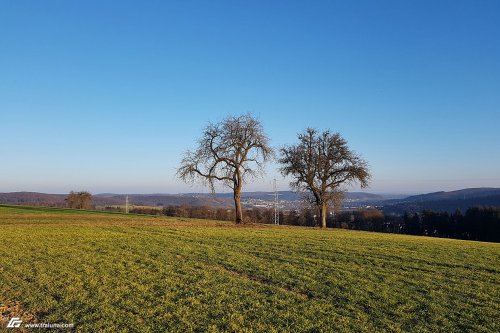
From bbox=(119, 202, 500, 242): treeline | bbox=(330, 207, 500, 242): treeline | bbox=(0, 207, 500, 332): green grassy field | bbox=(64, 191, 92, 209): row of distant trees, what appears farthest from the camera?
bbox=(64, 191, 92, 209): row of distant trees

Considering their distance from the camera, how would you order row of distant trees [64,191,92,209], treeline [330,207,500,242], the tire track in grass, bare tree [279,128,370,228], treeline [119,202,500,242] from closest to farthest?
the tire track in grass
bare tree [279,128,370,228]
treeline [330,207,500,242]
treeline [119,202,500,242]
row of distant trees [64,191,92,209]

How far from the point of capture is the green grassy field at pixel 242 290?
8156mm

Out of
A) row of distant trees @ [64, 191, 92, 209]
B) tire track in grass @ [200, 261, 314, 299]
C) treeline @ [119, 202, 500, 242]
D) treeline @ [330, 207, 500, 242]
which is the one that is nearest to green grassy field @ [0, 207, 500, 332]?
tire track in grass @ [200, 261, 314, 299]

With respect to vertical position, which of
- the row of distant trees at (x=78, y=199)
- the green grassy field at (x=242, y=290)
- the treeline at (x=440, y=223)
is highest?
the row of distant trees at (x=78, y=199)

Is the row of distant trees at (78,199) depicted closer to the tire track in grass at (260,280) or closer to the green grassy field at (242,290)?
the green grassy field at (242,290)

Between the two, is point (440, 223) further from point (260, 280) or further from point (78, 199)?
point (260, 280)

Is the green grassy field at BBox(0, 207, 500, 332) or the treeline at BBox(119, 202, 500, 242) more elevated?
the green grassy field at BBox(0, 207, 500, 332)

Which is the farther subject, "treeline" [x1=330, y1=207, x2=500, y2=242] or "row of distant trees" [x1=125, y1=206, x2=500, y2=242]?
"row of distant trees" [x1=125, y1=206, x2=500, y2=242]

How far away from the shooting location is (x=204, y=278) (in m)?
12.0

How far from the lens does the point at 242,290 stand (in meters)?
10.6

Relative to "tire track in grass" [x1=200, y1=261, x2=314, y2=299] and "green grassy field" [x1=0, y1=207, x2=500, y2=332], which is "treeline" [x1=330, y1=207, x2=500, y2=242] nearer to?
"green grassy field" [x1=0, y1=207, x2=500, y2=332]

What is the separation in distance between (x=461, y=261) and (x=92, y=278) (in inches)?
621

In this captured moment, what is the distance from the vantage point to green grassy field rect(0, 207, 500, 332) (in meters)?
8.16

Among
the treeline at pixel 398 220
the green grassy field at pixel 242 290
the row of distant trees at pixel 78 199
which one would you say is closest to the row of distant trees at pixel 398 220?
the treeline at pixel 398 220
